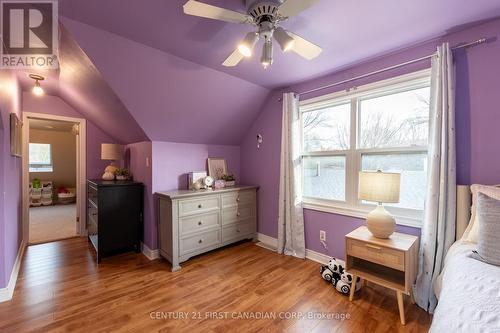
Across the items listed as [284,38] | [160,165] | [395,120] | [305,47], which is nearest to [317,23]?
[305,47]

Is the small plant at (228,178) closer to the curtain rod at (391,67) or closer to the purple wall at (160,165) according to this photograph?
the purple wall at (160,165)

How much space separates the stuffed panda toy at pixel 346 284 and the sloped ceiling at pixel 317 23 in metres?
2.17

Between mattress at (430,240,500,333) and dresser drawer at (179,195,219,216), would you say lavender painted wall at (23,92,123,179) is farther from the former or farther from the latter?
mattress at (430,240,500,333)

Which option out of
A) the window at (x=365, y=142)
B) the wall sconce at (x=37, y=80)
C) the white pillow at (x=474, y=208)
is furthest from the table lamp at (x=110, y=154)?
the white pillow at (x=474, y=208)

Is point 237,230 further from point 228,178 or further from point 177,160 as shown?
point 177,160

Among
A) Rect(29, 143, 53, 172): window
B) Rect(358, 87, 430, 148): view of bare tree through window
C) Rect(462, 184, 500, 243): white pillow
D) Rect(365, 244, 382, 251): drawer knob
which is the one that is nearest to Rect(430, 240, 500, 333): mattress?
Rect(462, 184, 500, 243): white pillow

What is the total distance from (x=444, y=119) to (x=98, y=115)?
401 centimetres

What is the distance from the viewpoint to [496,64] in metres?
1.67

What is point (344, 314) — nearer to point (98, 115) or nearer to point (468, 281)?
point (468, 281)

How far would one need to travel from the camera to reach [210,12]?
121cm

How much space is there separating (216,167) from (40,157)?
6.22 metres

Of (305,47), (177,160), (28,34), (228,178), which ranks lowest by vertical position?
(228,178)

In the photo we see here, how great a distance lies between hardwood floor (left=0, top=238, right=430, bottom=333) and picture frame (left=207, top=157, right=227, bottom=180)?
1220 mm

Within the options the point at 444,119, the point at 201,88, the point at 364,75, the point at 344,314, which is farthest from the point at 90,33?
the point at 344,314
